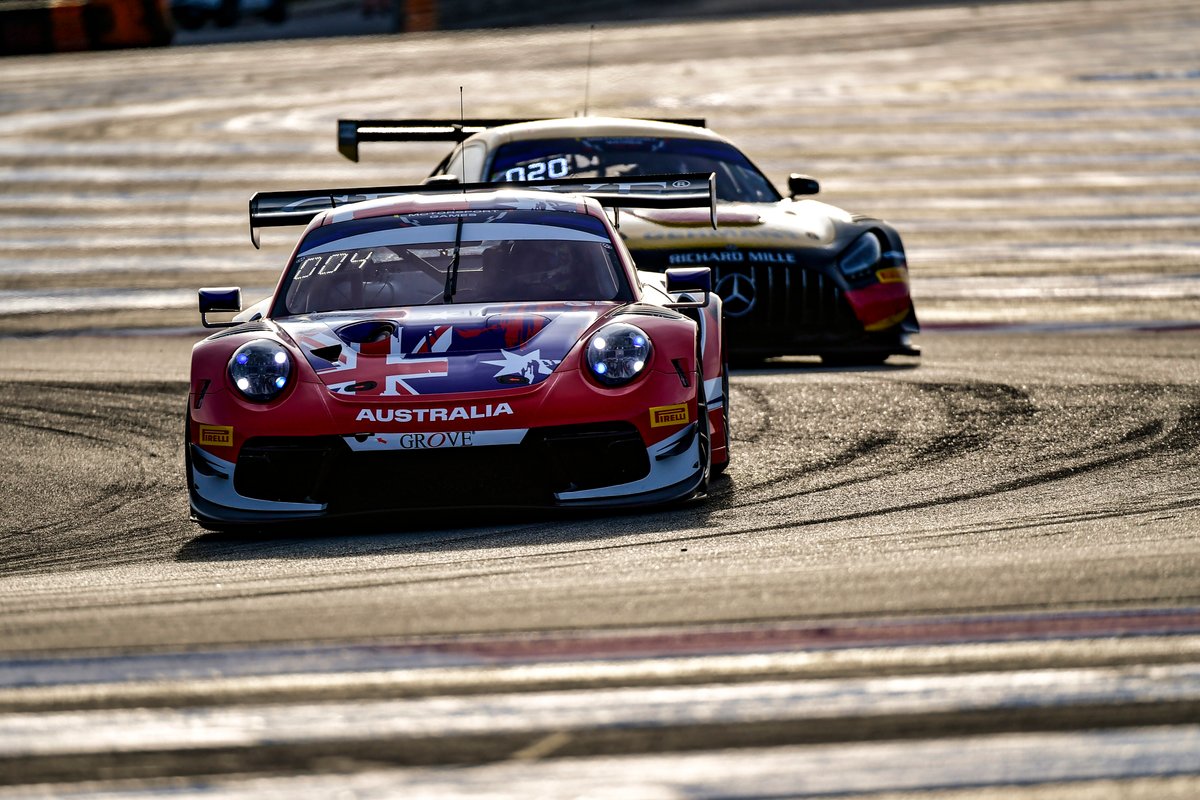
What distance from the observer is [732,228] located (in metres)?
10.7

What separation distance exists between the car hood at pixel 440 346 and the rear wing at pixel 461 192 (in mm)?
1290

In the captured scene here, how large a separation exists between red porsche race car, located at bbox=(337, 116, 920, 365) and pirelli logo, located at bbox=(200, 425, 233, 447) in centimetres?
391

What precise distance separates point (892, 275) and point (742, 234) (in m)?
0.95

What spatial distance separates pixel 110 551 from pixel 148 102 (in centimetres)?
1892

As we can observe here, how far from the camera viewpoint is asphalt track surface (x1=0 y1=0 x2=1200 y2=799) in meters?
3.28

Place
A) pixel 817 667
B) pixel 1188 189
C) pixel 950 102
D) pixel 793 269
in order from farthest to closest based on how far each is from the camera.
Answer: pixel 950 102, pixel 1188 189, pixel 793 269, pixel 817 667

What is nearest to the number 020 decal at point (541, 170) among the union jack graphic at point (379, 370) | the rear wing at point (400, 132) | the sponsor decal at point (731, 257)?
the rear wing at point (400, 132)

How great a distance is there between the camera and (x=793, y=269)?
419 inches

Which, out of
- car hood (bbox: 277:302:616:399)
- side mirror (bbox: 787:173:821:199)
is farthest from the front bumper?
side mirror (bbox: 787:173:821:199)

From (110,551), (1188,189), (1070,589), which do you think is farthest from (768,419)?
(1188,189)

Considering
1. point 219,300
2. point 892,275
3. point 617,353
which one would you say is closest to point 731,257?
point 892,275

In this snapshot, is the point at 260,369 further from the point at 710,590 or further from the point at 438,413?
the point at 710,590

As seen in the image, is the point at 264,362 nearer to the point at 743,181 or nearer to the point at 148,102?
the point at 743,181

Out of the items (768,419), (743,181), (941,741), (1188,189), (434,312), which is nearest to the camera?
(941,741)
